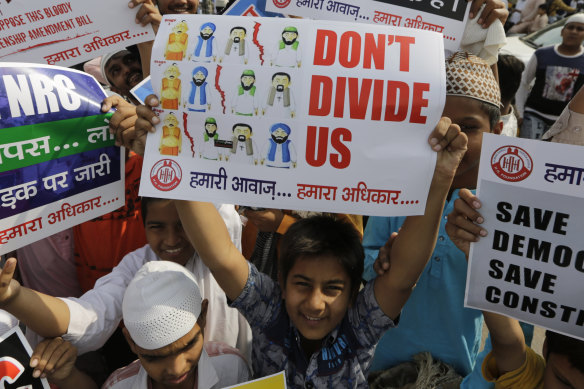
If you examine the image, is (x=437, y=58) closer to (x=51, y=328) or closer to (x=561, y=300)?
(x=561, y=300)

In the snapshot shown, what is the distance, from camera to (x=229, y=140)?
5.39 feet

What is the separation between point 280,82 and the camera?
158 cm

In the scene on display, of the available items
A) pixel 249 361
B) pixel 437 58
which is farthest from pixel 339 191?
pixel 249 361

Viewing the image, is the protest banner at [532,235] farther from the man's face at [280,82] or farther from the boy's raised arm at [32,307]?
the boy's raised arm at [32,307]

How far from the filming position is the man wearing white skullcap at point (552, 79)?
5.47 meters

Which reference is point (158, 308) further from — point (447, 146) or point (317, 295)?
point (447, 146)

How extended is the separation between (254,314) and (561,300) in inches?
38.1

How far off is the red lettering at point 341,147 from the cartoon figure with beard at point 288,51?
24 cm

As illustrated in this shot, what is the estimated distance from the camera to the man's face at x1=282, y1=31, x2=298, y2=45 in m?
1.59

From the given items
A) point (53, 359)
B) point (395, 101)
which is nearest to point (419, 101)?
point (395, 101)

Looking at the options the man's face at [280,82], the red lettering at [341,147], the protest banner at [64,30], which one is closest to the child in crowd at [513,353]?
the red lettering at [341,147]

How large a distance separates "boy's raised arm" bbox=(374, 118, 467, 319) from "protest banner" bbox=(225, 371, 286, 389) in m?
0.40

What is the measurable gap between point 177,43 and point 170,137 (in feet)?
0.97

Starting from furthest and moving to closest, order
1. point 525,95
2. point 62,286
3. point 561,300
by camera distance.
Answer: point 525,95 → point 62,286 → point 561,300
